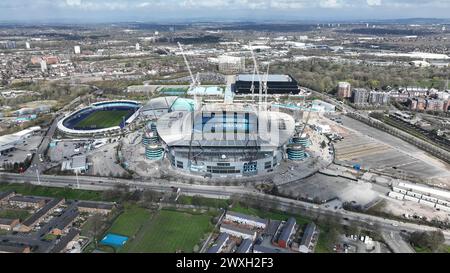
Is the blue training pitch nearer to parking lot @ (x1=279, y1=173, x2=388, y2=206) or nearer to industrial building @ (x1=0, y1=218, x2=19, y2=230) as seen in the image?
industrial building @ (x1=0, y1=218, x2=19, y2=230)

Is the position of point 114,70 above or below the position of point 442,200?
above

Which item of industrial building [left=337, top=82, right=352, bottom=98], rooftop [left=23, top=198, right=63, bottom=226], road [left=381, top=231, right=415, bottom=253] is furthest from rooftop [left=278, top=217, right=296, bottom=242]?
industrial building [left=337, top=82, right=352, bottom=98]

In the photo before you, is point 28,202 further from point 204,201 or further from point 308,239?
point 308,239

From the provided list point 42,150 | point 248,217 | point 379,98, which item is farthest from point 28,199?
point 379,98

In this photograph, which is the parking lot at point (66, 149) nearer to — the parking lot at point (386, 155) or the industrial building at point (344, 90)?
the parking lot at point (386, 155)

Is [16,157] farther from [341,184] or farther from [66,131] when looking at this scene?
[341,184]

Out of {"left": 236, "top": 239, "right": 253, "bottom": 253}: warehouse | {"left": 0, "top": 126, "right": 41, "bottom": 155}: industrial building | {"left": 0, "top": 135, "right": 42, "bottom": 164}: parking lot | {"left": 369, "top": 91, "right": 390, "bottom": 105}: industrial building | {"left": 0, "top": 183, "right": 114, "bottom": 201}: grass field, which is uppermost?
{"left": 369, "top": 91, "right": 390, "bottom": 105}: industrial building
